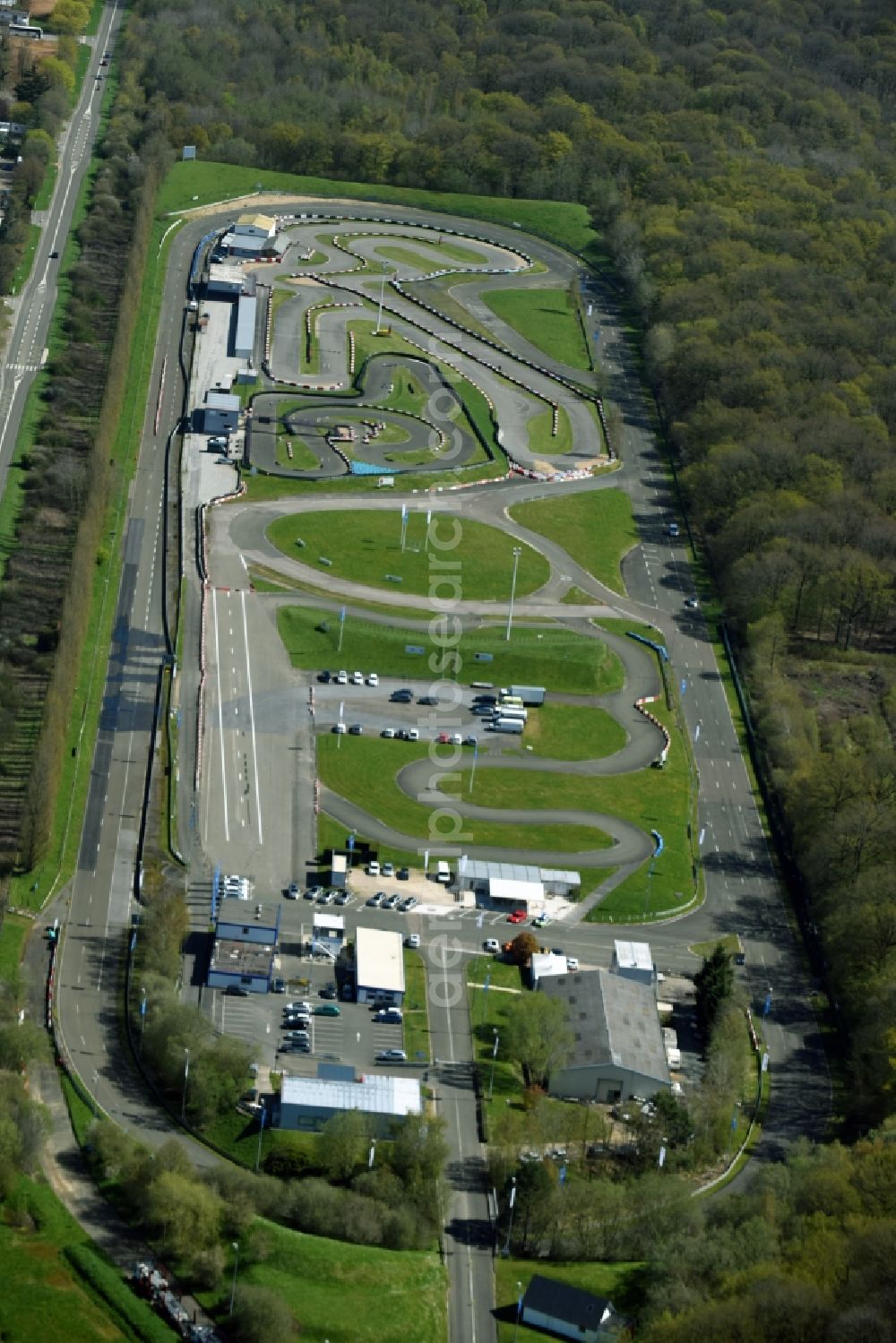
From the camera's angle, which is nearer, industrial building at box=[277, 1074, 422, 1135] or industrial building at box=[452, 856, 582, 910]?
industrial building at box=[277, 1074, 422, 1135]

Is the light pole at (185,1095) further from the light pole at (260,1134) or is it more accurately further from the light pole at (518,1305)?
the light pole at (518,1305)

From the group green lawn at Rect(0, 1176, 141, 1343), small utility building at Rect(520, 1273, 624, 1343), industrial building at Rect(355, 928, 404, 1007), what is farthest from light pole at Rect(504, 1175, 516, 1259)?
green lawn at Rect(0, 1176, 141, 1343)

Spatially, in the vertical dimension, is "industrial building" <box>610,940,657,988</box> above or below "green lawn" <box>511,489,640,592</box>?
above

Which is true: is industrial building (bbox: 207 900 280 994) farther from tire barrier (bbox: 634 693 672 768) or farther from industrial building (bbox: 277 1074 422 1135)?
tire barrier (bbox: 634 693 672 768)

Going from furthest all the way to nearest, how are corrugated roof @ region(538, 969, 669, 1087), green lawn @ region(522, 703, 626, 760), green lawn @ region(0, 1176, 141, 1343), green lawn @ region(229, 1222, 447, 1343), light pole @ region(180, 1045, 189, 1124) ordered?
green lawn @ region(522, 703, 626, 760), corrugated roof @ region(538, 969, 669, 1087), light pole @ region(180, 1045, 189, 1124), green lawn @ region(229, 1222, 447, 1343), green lawn @ region(0, 1176, 141, 1343)

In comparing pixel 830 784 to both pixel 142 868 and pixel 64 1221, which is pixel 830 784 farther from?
pixel 64 1221

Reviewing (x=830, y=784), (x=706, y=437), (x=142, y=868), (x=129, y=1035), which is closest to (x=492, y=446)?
(x=706, y=437)

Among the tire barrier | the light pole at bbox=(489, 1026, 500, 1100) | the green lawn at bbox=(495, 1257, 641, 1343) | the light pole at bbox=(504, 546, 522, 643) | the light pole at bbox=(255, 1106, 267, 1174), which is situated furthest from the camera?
the light pole at bbox=(504, 546, 522, 643)
